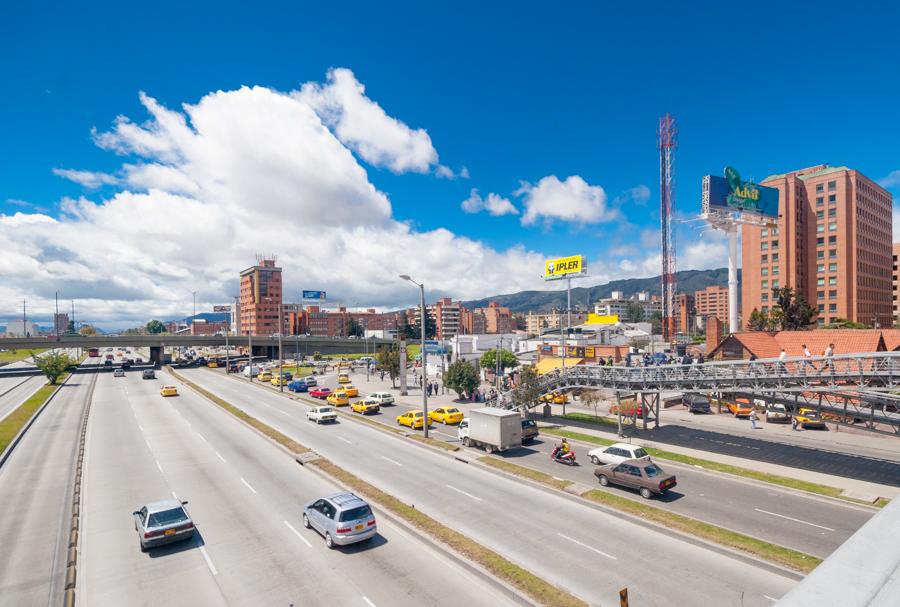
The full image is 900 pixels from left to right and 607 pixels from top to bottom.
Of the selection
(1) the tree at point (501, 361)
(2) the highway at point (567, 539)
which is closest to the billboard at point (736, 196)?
(1) the tree at point (501, 361)

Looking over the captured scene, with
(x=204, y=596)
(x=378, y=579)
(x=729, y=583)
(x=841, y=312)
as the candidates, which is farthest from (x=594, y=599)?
(x=841, y=312)

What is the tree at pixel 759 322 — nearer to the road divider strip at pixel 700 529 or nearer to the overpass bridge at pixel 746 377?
the overpass bridge at pixel 746 377

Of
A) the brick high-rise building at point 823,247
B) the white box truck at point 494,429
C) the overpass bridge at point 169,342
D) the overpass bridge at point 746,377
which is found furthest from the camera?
the brick high-rise building at point 823,247

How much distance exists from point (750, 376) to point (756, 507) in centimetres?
1067

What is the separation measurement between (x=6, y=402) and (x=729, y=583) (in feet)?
230

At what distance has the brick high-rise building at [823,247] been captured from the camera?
98188mm

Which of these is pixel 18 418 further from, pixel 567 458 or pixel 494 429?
pixel 567 458

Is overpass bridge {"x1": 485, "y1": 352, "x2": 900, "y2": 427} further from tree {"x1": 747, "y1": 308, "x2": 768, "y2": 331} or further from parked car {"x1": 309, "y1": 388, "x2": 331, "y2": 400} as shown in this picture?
tree {"x1": 747, "y1": 308, "x2": 768, "y2": 331}

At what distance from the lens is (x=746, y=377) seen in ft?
94.2

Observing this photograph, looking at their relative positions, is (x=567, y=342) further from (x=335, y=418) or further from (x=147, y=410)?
(x=147, y=410)

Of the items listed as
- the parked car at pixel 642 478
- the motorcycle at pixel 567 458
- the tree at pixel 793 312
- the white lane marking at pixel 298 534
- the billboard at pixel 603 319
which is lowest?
the motorcycle at pixel 567 458

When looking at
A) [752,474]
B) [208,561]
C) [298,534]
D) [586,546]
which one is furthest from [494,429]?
[208,561]

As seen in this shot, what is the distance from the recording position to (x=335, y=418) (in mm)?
41031

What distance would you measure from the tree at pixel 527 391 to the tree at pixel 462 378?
11.3 m
